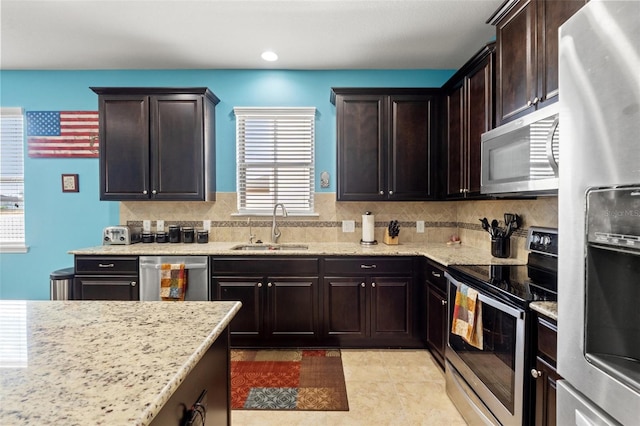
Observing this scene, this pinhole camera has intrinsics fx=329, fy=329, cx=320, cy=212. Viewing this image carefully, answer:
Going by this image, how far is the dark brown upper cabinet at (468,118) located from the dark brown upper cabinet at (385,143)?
0.71 feet

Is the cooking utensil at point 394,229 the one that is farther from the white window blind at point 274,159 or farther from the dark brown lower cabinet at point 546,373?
the dark brown lower cabinet at point 546,373

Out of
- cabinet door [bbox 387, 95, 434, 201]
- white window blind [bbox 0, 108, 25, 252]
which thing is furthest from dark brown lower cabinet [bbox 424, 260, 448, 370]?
white window blind [bbox 0, 108, 25, 252]

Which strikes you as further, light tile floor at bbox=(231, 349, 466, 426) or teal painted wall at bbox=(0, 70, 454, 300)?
teal painted wall at bbox=(0, 70, 454, 300)

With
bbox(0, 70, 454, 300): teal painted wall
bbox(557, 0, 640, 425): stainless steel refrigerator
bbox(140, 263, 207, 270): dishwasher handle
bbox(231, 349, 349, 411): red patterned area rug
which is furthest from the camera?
bbox(0, 70, 454, 300): teal painted wall

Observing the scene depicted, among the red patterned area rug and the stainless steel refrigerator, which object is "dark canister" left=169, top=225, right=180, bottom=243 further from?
the stainless steel refrigerator

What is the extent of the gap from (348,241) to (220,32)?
239 cm

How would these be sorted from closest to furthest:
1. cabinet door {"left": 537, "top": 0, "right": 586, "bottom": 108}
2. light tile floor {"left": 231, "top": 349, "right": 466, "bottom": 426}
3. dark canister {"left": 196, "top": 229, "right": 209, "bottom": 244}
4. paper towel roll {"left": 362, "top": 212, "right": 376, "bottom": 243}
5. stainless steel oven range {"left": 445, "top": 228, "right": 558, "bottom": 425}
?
stainless steel oven range {"left": 445, "top": 228, "right": 558, "bottom": 425} → cabinet door {"left": 537, "top": 0, "right": 586, "bottom": 108} → light tile floor {"left": 231, "top": 349, "right": 466, "bottom": 426} → paper towel roll {"left": 362, "top": 212, "right": 376, "bottom": 243} → dark canister {"left": 196, "top": 229, "right": 209, "bottom": 244}

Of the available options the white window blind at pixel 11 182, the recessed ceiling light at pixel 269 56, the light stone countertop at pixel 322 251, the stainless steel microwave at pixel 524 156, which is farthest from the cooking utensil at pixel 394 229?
the white window blind at pixel 11 182

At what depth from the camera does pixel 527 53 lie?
6.39 feet

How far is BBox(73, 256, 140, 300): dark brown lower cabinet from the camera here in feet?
9.94

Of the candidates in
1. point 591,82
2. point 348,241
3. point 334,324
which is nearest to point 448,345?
point 334,324

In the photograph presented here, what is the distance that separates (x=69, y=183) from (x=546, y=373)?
4.56 metres

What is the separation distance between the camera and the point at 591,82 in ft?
3.10

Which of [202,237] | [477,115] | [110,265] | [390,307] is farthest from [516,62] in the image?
[110,265]
